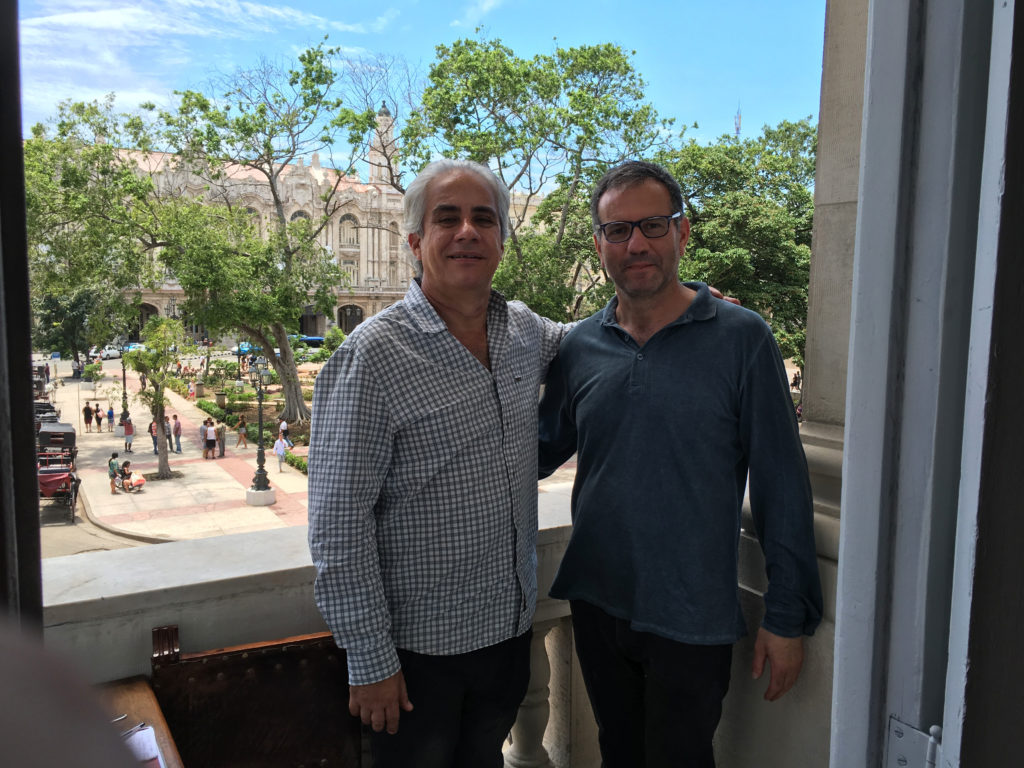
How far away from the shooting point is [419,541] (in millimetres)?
1536

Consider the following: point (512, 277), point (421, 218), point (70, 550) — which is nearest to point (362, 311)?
point (512, 277)

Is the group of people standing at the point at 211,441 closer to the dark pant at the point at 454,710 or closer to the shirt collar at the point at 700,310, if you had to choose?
the dark pant at the point at 454,710

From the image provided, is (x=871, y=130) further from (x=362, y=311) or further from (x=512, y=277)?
(x=362, y=311)

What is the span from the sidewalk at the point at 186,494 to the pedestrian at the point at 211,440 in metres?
0.26

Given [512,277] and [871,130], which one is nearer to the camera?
[871,130]

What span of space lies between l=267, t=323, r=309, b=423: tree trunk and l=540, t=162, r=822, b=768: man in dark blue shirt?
20.4 metres

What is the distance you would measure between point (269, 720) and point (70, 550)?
13.0 m

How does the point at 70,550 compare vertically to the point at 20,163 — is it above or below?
below

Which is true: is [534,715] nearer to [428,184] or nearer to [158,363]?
[428,184]

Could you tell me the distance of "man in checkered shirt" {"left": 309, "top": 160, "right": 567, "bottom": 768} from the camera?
1.47 m

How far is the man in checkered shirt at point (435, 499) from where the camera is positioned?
147 centimetres

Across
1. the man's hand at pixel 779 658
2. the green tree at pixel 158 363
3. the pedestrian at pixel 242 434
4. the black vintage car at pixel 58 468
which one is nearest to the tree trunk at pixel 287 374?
the pedestrian at pixel 242 434

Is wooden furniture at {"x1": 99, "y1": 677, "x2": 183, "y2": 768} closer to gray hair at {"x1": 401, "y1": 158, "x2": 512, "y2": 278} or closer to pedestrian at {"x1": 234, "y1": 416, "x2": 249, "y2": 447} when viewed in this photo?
gray hair at {"x1": 401, "y1": 158, "x2": 512, "y2": 278}

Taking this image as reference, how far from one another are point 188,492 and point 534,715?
16.7 meters
